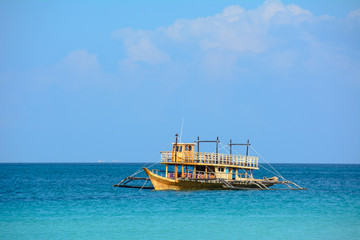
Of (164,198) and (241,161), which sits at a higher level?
(241,161)

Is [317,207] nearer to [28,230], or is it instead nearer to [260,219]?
[260,219]

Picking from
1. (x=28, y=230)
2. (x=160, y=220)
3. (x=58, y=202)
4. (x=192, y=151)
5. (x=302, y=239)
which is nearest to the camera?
(x=302, y=239)

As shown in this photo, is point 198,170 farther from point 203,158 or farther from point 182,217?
point 182,217

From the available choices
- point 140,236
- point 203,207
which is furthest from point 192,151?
point 140,236

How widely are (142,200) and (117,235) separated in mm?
16267

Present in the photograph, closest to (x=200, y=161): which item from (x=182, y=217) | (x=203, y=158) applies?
(x=203, y=158)

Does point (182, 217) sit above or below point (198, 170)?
below

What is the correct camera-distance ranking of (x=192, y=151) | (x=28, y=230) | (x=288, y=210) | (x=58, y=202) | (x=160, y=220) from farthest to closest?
(x=192, y=151) < (x=58, y=202) < (x=288, y=210) < (x=160, y=220) < (x=28, y=230)

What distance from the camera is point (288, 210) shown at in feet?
125

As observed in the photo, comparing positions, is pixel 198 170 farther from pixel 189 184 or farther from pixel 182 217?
pixel 182 217

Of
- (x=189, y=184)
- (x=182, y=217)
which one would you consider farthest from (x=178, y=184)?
(x=182, y=217)

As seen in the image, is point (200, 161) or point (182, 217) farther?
point (200, 161)

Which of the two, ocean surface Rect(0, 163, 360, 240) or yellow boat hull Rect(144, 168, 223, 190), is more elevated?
yellow boat hull Rect(144, 168, 223, 190)

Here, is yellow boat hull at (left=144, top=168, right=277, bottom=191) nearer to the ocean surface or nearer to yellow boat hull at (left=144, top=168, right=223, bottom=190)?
yellow boat hull at (left=144, top=168, right=223, bottom=190)
